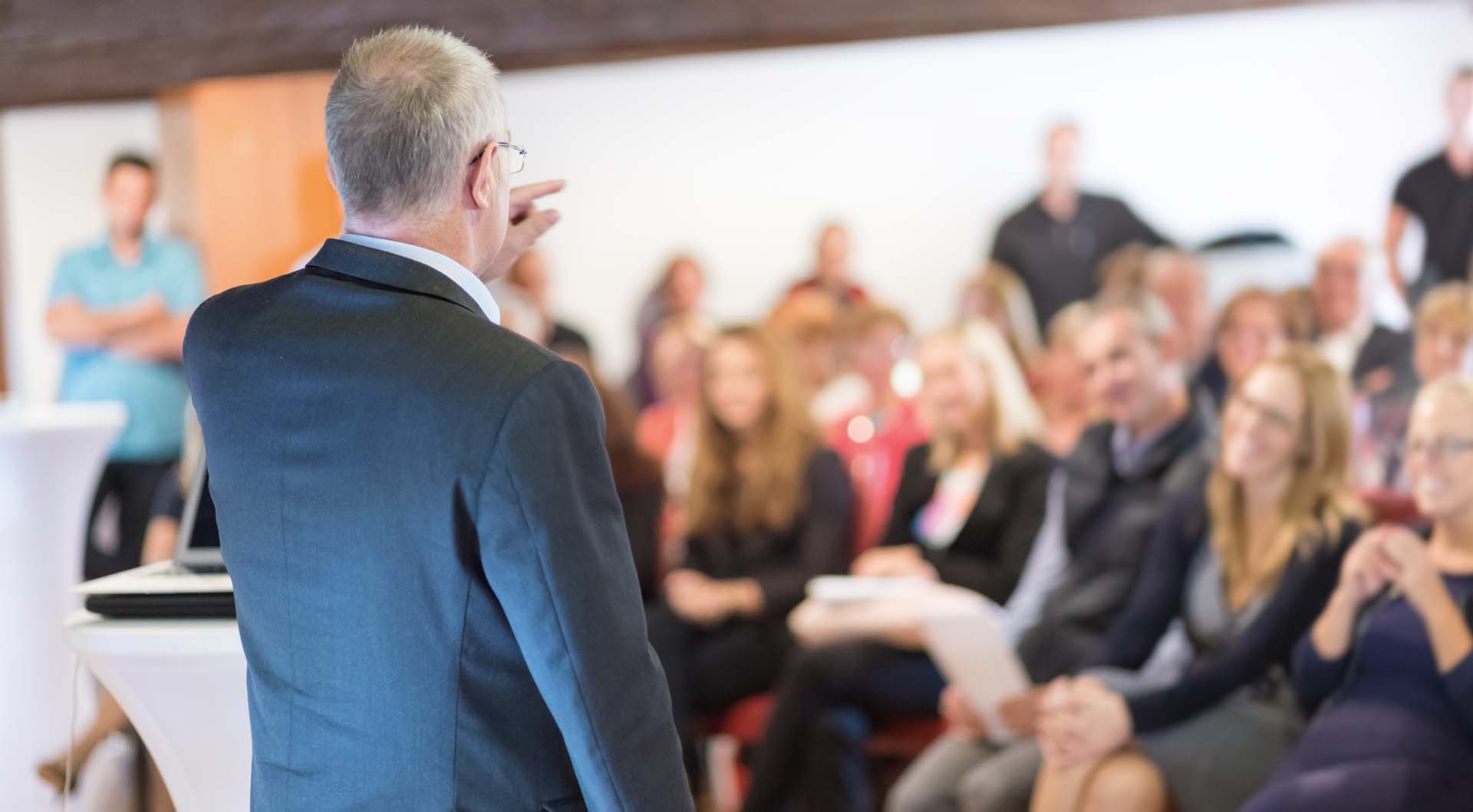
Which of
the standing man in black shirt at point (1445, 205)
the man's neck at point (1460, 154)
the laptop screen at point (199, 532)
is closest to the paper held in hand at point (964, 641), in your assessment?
the laptop screen at point (199, 532)

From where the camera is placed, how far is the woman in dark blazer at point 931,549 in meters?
3.18

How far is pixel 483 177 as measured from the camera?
122 cm

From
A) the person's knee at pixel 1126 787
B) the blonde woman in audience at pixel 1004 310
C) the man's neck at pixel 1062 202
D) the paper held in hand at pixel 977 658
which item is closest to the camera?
the person's knee at pixel 1126 787

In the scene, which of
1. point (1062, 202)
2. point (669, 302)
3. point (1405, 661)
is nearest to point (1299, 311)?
point (1062, 202)

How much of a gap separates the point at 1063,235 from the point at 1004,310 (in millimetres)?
507

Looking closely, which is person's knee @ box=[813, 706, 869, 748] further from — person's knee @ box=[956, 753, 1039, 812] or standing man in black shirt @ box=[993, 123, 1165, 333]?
standing man in black shirt @ box=[993, 123, 1165, 333]

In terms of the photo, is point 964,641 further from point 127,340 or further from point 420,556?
point 127,340

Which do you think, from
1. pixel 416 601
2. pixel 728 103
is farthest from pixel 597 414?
pixel 728 103

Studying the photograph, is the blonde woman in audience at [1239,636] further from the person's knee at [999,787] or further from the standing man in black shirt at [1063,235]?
the standing man in black shirt at [1063,235]

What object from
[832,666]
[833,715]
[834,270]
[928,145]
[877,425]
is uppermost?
[928,145]

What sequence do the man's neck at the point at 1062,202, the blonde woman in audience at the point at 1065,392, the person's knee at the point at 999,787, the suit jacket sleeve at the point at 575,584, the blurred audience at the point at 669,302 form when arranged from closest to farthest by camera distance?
1. the suit jacket sleeve at the point at 575,584
2. the person's knee at the point at 999,787
3. the blonde woman in audience at the point at 1065,392
4. the man's neck at the point at 1062,202
5. the blurred audience at the point at 669,302

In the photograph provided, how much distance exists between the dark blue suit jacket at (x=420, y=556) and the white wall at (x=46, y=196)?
3145 mm

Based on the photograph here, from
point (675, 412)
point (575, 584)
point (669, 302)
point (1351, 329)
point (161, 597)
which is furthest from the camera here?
point (669, 302)

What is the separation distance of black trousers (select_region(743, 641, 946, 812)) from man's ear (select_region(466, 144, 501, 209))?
2.14m
